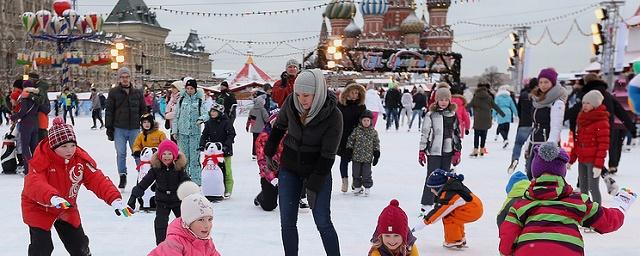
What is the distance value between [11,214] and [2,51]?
51732 millimetres

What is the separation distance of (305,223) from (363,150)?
1.56 meters

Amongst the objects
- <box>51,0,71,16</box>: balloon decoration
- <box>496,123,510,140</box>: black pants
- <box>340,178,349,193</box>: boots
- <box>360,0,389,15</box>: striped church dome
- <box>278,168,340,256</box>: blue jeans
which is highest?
<box>360,0,389,15</box>: striped church dome

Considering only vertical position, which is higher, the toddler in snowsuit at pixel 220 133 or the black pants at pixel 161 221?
the toddler in snowsuit at pixel 220 133

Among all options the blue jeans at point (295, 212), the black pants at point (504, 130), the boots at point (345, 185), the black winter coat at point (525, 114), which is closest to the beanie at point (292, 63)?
the boots at point (345, 185)

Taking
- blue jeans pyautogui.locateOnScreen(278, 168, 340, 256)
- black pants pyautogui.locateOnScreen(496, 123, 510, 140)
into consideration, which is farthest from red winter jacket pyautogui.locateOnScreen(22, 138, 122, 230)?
black pants pyautogui.locateOnScreen(496, 123, 510, 140)

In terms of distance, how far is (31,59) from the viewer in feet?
106

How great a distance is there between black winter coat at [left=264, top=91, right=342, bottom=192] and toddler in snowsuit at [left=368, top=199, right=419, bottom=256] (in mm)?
703

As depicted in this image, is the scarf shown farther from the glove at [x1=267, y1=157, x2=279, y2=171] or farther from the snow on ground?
the glove at [x1=267, y1=157, x2=279, y2=171]

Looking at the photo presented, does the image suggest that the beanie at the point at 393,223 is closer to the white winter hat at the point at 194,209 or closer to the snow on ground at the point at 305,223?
the white winter hat at the point at 194,209

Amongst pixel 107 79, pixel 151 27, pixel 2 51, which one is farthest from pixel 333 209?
pixel 151 27

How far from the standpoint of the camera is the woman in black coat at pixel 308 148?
12.1 ft

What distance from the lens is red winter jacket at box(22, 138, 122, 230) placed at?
11.1 feet

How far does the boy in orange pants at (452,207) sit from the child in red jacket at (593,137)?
146 cm

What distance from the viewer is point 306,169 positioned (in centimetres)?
379
